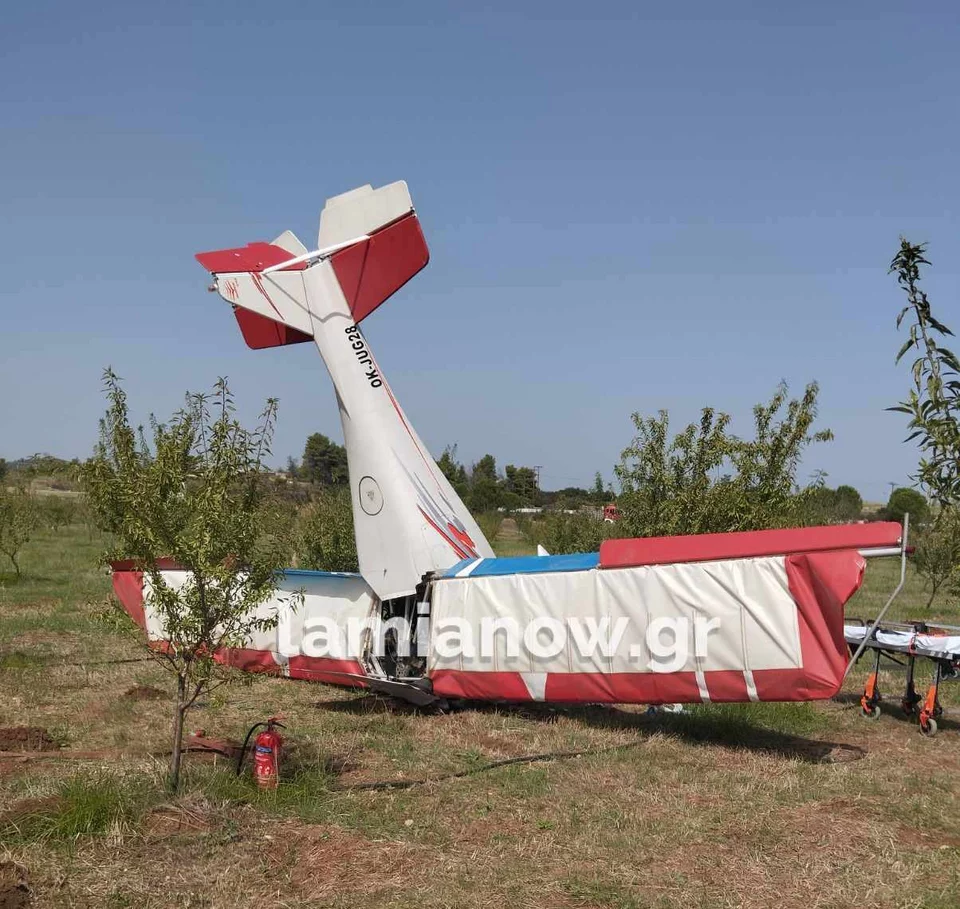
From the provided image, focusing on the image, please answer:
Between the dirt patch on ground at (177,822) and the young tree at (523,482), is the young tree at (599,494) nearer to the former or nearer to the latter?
the dirt patch on ground at (177,822)

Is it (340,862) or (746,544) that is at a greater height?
(746,544)

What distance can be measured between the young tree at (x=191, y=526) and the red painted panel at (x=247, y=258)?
221 inches

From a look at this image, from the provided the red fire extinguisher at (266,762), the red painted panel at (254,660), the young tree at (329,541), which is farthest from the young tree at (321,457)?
the red fire extinguisher at (266,762)

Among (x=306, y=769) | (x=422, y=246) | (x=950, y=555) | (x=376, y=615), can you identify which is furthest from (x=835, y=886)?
(x=950, y=555)

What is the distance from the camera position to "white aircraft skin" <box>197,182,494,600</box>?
46.5ft

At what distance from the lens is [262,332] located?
15.3 m

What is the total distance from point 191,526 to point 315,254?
682 centimetres

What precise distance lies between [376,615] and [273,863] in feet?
21.7

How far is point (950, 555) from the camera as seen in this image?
26.3 meters

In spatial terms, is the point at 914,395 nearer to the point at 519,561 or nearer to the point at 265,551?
the point at 265,551

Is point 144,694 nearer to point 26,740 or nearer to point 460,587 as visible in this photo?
point 26,740

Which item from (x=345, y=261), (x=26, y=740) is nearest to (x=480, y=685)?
(x=26, y=740)

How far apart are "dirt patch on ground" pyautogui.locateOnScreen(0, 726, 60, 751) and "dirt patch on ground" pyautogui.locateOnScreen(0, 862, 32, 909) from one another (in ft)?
14.1

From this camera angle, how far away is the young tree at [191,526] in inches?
345
